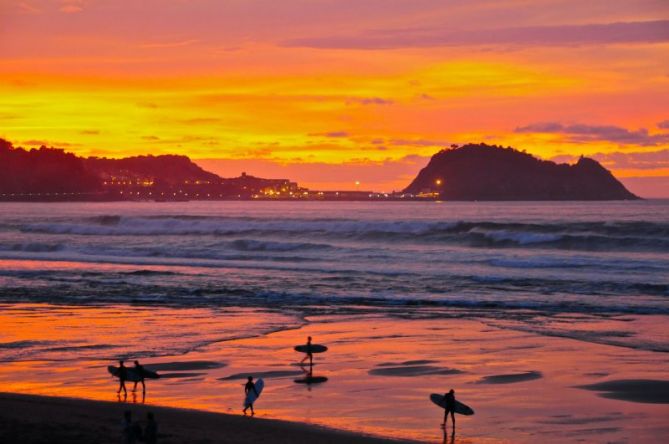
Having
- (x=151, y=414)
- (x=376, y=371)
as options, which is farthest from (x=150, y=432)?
(x=376, y=371)

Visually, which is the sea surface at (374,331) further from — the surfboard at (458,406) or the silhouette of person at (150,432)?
the silhouette of person at (150,432)

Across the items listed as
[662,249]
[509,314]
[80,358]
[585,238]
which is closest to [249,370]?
[80,358]

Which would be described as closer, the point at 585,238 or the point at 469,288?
the point at 469,288

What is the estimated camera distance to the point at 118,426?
→ 39.1ft

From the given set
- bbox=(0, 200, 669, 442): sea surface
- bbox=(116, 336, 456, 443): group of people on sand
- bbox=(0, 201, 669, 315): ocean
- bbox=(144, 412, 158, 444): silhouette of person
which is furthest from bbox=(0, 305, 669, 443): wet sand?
bbox=(0, 201, 669, 315): ocean

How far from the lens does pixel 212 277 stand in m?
36.8

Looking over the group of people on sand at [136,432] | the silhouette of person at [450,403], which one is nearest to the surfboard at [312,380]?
the silhouette of person at [450,403]

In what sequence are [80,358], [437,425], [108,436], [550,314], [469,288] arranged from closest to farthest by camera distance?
[108,436] → [437,425] → [80,358] → [550,314] → [469,288]

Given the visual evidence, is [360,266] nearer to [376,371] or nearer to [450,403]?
[376,371]

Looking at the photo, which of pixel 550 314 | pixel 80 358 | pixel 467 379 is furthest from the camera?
pixel 550 314

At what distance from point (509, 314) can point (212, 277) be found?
15.3 meters

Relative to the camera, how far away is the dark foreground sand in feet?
37.2

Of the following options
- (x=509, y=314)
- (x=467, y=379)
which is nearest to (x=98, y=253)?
(x=509, y=314)

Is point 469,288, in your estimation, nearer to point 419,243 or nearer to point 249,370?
point 249,370
